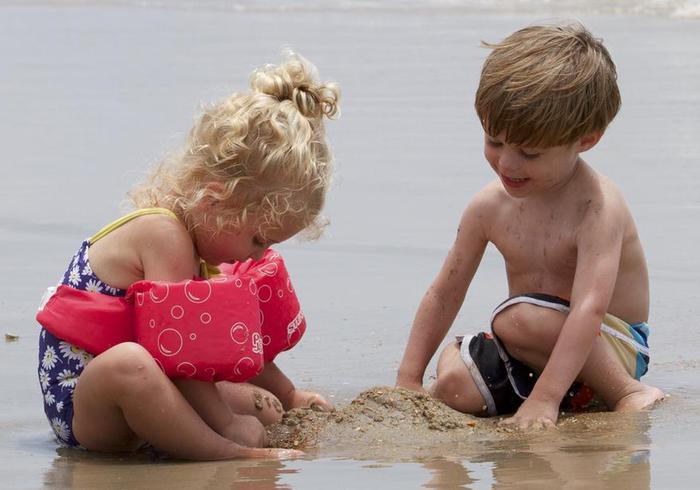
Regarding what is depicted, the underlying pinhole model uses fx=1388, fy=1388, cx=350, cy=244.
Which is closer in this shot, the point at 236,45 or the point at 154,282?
the point at 154,282

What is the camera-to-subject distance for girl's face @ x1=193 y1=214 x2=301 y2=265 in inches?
136

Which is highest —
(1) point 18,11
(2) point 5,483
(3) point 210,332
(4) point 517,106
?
(1) point 18,11

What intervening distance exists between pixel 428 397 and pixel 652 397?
2.09 ft

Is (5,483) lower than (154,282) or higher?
lower

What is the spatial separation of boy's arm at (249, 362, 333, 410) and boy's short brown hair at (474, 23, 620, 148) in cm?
90

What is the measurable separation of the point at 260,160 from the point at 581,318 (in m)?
1.01

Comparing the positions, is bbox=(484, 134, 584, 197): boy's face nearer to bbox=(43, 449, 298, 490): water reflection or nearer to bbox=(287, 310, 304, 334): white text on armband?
bbox=(287, 310, 304, 334): white text on armband

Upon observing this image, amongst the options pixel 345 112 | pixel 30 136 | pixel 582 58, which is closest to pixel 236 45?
pixel 345 112

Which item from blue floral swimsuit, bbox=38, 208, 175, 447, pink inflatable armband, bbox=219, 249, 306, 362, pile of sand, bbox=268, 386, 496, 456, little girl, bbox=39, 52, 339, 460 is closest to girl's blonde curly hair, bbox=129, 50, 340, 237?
little girl, bbox=39, 52, 339, 460

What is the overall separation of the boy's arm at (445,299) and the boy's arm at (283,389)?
0.36 metres

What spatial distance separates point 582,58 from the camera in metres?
3.96

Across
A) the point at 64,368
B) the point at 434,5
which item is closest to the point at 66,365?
the point at 64,368

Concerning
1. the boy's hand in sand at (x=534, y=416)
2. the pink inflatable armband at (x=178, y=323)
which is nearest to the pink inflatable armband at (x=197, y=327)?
the pink inflatable armband at (x=178, y=323)

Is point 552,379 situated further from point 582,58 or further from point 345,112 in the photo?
point 345,112
